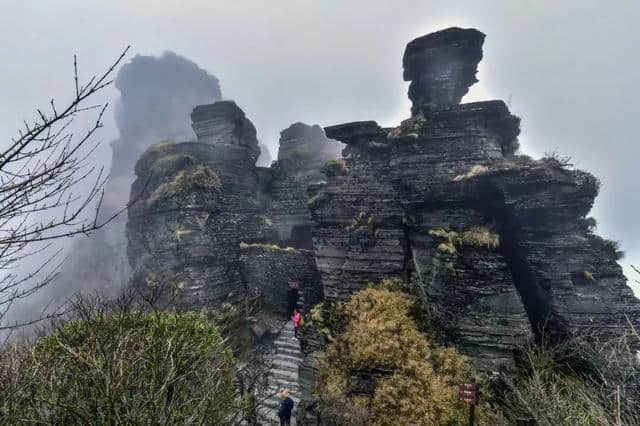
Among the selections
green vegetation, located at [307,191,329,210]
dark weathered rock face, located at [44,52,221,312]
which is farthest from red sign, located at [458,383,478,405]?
dark weathered rock face, located at [44,52,221,312]

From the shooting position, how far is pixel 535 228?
10258mm

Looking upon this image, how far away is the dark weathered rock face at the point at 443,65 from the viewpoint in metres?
13.3

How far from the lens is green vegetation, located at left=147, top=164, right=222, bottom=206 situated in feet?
56.0

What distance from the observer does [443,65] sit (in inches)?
539

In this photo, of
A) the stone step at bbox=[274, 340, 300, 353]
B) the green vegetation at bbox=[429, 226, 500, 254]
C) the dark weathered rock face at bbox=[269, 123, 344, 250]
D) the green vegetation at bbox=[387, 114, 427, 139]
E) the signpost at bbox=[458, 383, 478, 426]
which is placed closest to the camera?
the signpost at bbox=[458, 383, 478, 426]

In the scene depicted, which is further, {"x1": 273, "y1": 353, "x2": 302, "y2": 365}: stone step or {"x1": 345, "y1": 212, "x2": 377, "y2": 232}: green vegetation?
{"x1": 273, "y1": 353, "x2": 302, "y2": 365}: stone step

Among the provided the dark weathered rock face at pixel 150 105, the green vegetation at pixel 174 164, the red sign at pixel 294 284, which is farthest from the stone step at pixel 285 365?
the dark weathered rock face at pixel 150 105

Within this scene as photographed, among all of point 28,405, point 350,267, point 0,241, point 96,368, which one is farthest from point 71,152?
point 350,267

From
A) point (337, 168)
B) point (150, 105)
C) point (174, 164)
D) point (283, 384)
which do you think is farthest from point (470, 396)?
point (150, 105)

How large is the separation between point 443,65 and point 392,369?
13.5 meters

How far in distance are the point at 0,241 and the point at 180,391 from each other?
399 cm

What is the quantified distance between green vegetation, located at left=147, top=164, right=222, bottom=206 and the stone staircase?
991 centimetres

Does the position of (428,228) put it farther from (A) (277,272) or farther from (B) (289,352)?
(A) (277,272)

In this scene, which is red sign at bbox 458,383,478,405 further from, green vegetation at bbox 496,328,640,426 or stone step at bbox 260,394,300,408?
stone step at bbox 260,394,300,408
